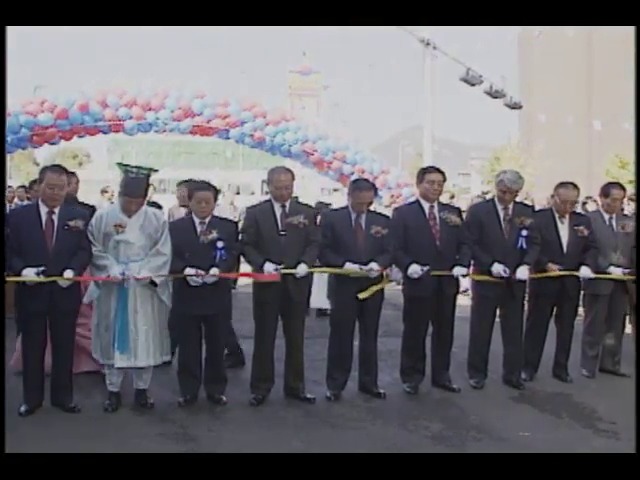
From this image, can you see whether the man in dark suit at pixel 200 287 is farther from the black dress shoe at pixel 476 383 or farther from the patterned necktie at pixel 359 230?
the black dress shoe at pixel 476 383

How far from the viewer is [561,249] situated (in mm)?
5902

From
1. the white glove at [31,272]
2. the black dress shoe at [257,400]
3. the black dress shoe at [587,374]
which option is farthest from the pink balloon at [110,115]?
the black dress shoe at [587,374]

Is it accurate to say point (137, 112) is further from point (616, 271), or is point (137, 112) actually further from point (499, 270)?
point (616, 271)

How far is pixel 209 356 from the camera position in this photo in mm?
5195

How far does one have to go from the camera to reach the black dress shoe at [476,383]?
572 cm

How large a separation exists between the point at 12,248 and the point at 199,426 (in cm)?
163

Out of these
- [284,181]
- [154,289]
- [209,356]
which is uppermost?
[284,181]

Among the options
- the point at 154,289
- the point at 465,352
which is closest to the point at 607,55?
the point at 465,352

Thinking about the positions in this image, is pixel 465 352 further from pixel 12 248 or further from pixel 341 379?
pixel 12 248

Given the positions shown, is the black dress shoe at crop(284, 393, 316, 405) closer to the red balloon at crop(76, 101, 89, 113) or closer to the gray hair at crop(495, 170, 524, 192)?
the gray hair at crop(495, 170, 524, 192)

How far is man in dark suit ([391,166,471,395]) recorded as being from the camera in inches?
215

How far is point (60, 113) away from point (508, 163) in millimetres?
28300

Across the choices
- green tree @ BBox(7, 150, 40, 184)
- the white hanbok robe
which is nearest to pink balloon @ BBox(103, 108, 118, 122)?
the white hanbok robe

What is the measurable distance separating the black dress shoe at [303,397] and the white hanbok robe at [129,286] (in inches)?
38.4
